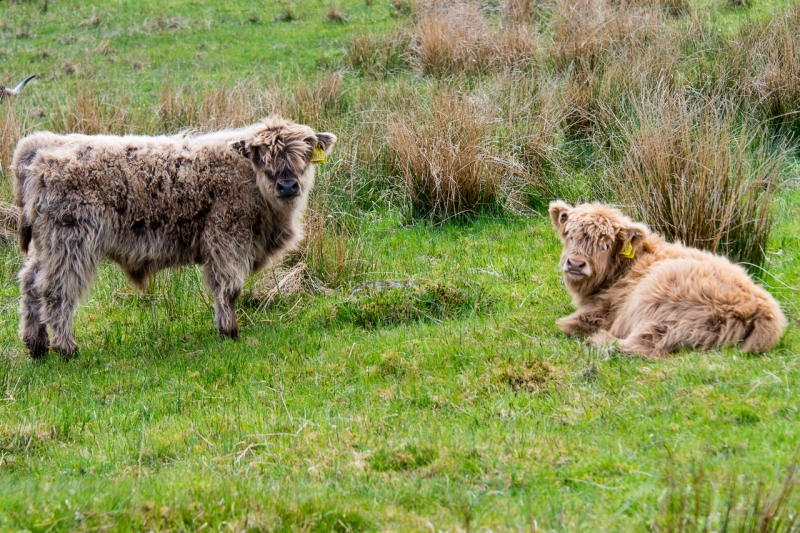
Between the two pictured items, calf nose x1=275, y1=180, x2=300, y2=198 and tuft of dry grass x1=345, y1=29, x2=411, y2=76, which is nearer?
calf nose x1=275, y1=180, x2=300, y2=198

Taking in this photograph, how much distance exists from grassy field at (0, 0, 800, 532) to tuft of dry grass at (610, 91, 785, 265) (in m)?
0.10

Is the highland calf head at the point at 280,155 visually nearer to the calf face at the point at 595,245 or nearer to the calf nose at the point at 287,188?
the calf nose at the point at 287,188

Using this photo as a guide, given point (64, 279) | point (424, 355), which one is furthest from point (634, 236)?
point (64, 279)

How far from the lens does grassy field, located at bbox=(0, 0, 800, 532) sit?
11.6 feet

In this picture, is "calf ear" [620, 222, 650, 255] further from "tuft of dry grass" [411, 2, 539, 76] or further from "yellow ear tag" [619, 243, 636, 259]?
"tuft of dry grass" [411, 2, 539, 76]

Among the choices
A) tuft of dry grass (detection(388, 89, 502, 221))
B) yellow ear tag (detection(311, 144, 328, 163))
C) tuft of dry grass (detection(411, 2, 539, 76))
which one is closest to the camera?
yellow ear tag (detection(311, 144, 328, 163))

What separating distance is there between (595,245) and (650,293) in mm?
575

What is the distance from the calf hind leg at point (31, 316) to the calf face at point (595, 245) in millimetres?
3881

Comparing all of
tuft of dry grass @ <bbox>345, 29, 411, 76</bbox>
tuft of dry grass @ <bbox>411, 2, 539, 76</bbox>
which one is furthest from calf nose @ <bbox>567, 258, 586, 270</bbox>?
tuft of dry grass @ <bbox>345, 29, 411, 76</bbox>

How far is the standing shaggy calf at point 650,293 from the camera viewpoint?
16.6 ft

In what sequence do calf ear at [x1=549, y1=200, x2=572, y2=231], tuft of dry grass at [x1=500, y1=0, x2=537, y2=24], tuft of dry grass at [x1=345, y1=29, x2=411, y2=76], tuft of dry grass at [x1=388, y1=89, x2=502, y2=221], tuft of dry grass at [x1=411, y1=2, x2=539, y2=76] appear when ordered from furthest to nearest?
1. tuft of dry grass at [x1=500, y1=0, x2=537, y2=24]
2. tuft of dry grass at [x1=345, y1=29, x2=411, y2=76]
3. tuft of dry grass at [x1=411, y1=2, x2=539, y2=76]
4. tuft of dry grass at [x1=388, y1=89, x2=502, y2=221]
5. calf ear at [x1=549, y1=200, x2=572, y2=231]

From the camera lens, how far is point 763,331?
493cm

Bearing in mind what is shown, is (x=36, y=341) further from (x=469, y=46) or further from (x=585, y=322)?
(x=469, y=46)

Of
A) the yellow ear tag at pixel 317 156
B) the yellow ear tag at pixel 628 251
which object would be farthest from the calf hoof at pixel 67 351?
the yellow ear tag at pixel 628 251
